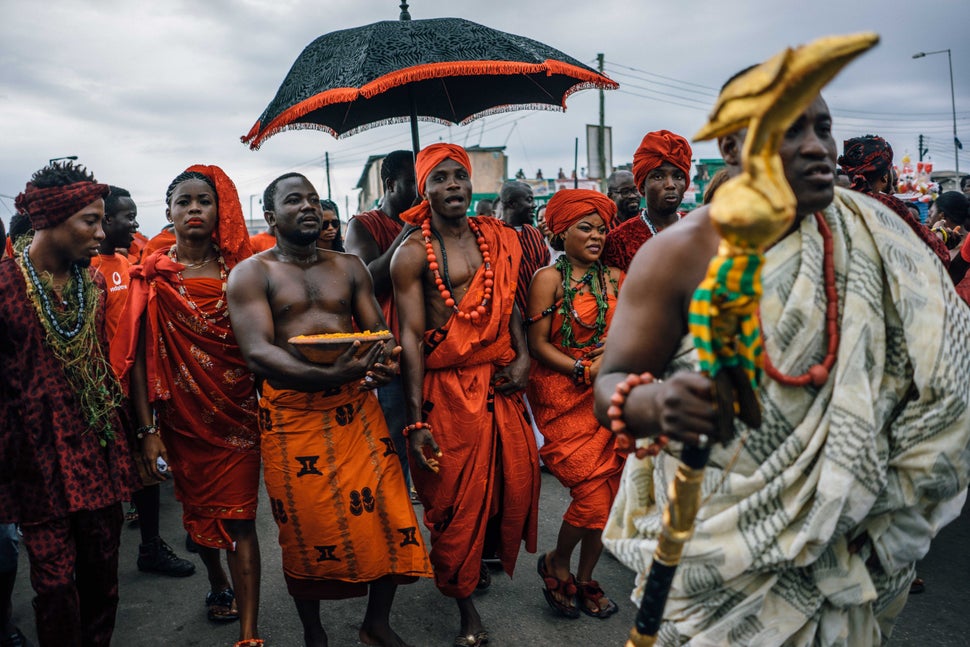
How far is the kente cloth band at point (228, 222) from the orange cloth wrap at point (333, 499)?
3.20ft

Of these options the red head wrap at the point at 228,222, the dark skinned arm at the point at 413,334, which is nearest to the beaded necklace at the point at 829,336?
the dark skinned arm at the point at 413,334

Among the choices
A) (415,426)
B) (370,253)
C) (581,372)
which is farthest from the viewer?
(370,253)

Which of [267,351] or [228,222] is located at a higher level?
[228,222]

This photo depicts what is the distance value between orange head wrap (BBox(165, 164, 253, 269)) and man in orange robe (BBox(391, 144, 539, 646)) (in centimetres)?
90

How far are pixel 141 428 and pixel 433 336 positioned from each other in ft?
5.15

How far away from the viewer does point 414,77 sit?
13.2ft

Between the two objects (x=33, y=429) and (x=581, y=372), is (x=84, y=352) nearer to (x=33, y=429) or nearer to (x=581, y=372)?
(x=33, y=429)

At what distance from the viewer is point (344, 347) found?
329 cm

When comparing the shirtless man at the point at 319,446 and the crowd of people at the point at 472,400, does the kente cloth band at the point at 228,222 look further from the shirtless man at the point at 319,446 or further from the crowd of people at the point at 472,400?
the shirtless man at the point at 319,446

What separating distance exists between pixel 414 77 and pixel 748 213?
314 centimetres

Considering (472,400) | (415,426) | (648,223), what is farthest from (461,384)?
(648,223)

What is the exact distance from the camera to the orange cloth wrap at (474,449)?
3.79 meters

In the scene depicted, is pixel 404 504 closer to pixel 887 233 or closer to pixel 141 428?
pixel 141 428

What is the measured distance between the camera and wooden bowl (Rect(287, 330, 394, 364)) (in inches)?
127
